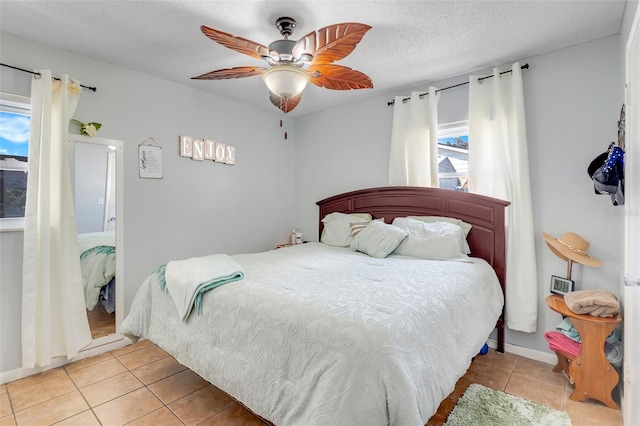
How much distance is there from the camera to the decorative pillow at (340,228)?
340 centimetres

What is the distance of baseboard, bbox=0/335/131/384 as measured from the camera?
2.29 metres

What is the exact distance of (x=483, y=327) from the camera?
2.07 m

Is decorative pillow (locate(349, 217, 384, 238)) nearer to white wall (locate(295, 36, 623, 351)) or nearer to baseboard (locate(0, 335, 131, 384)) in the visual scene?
white wall (locate(295, 36, 623, 351))

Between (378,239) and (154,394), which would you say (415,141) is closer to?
(378,239)

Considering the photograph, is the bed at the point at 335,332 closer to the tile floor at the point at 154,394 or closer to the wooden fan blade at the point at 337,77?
the tile floor at the point at 154,394

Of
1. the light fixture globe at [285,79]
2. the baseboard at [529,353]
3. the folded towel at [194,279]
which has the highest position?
the light fixture globe at [285,79]

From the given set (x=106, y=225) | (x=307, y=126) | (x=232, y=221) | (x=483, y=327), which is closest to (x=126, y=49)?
(x=106, y=225)

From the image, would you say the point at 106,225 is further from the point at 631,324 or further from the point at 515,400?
the point at 631,324

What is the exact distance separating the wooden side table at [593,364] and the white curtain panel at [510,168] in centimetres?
51

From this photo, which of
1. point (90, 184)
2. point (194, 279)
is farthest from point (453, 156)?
point (90, 184)

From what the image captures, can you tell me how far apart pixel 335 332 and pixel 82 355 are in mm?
2543

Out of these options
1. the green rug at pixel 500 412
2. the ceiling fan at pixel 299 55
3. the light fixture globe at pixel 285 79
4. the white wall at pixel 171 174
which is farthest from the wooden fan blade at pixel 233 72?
the green rug at pixel 500 412

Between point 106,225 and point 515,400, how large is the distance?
348cm

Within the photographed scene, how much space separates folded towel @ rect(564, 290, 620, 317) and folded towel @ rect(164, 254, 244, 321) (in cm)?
225
